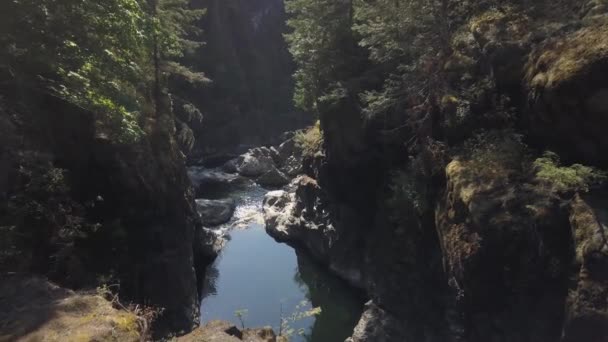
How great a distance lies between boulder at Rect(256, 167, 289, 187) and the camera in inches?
1526

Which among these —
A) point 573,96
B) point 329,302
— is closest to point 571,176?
point 573,96

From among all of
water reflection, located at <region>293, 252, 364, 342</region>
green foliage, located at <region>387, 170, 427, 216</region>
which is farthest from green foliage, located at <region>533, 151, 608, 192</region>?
water reflection, located at <region>293, 252, 364, 342</region>

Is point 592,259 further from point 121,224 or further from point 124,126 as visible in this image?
point 121,224

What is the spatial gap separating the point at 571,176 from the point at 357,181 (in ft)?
37.2

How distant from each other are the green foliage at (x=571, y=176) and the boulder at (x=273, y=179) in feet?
95.0

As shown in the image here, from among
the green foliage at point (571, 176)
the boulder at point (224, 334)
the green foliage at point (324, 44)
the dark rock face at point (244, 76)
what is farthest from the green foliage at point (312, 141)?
the dark rock face at point (244, 76)

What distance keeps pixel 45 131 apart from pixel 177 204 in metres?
7.28

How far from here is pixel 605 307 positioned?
884 centimetres

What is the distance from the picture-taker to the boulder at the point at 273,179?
38.8 meters

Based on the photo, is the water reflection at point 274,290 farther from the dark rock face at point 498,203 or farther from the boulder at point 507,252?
the boulder at point 507,252

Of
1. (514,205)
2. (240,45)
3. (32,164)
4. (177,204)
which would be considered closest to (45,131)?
(32,164)

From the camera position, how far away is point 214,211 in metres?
32.1

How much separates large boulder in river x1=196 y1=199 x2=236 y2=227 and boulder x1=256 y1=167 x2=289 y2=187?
613 centimetres

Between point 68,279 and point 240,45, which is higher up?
point 240,45
